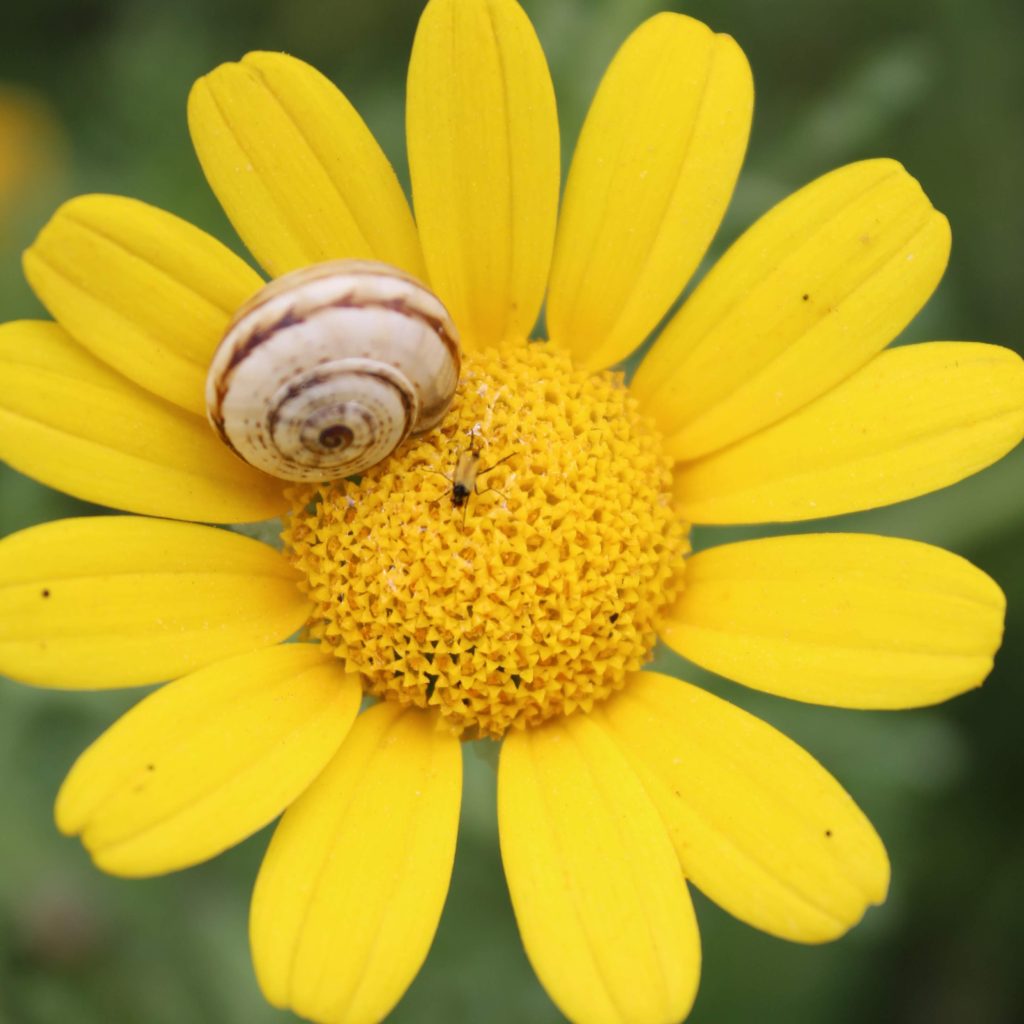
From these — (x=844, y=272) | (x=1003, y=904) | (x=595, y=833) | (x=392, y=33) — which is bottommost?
(x=1003, y=904)

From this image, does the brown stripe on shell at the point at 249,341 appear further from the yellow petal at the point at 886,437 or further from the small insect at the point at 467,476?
the yellow petal at the point at 886,437

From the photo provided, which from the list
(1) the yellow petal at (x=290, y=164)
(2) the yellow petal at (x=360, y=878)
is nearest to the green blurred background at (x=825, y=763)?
(2) the yellow petal at (x=360, y=878)

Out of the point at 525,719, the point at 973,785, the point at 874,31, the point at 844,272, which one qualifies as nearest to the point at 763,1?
the point at 874,31

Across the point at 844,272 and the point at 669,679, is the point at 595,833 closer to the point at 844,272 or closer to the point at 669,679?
the point at 669,679

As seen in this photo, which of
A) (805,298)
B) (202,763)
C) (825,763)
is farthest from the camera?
Answer: (825,763)

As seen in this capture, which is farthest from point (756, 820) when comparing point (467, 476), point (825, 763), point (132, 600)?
point (825, 763)

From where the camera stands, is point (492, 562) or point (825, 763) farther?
point (825, 763)

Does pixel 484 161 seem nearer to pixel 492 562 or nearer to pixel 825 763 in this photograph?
pixel 492 562
